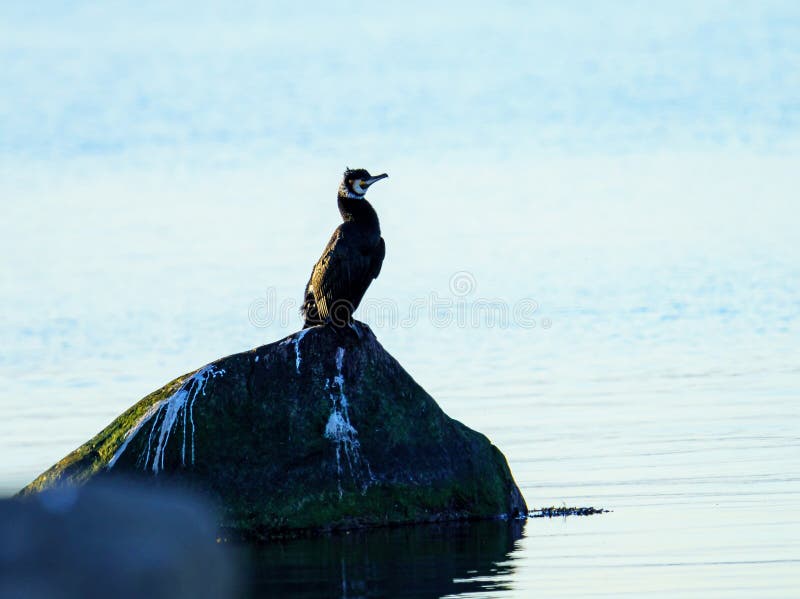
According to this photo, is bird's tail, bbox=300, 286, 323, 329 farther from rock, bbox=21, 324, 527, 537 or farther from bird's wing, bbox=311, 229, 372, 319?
rock, bbox=21, 324, 527, 537

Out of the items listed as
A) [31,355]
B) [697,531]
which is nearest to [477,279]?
[31,355]

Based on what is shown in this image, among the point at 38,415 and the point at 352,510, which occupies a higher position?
the point at 38,415

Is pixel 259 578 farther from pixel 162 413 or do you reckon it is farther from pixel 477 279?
pixel 477 279

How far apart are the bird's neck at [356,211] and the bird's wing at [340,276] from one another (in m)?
0.19

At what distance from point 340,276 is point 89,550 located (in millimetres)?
7250

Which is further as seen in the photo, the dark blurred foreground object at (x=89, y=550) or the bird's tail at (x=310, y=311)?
the bird's tail at (x=310, y=311)

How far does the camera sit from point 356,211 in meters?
14.6

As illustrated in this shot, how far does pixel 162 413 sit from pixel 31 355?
13.8m

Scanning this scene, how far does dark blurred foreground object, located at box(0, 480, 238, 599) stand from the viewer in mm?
7168

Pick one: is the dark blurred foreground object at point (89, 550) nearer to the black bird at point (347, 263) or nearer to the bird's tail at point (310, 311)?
the black bird at point (347, 263)

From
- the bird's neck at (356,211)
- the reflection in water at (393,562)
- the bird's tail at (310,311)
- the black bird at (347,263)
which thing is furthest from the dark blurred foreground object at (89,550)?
the bird's neck at (356,211)

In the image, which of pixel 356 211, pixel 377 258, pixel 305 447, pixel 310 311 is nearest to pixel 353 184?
pixel 356 211

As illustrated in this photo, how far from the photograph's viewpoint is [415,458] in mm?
13719

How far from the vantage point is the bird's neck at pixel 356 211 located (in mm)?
14539
